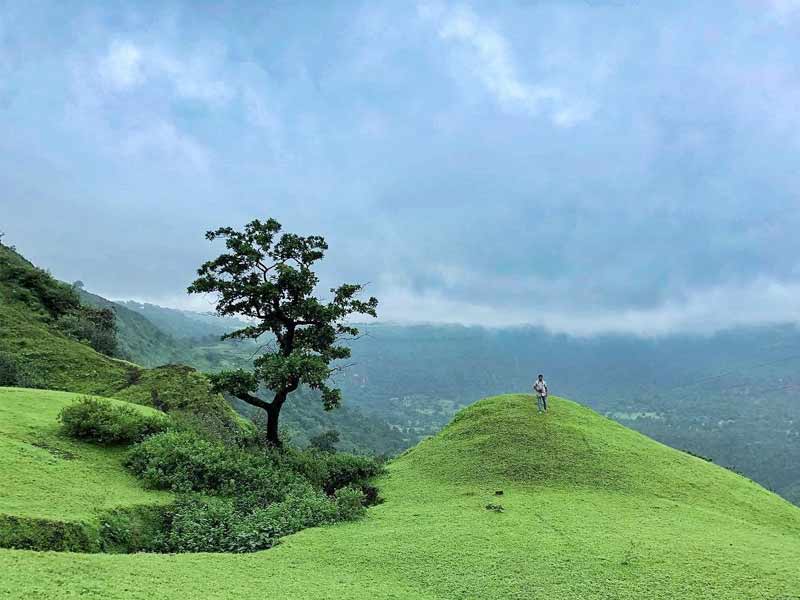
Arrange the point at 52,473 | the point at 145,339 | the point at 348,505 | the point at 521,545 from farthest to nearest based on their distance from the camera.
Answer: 1. the point at 145,339
2. the point at 348,505
3. the point at 52,473
4. the point at 521,545

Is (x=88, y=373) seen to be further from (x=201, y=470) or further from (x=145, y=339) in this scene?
(x=145, y=339)

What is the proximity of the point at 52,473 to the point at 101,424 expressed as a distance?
362 centimetres

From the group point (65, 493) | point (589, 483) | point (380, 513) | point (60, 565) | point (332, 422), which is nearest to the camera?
point (60, 565)

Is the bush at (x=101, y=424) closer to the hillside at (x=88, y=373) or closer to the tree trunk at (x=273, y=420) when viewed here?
the tree trunk at (x=273, y=420)

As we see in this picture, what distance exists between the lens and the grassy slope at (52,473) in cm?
1365

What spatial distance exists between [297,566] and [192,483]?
266 inches

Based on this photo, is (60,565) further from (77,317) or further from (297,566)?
(77,317)

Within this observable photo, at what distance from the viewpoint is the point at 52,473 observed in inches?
624

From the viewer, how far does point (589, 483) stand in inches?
800

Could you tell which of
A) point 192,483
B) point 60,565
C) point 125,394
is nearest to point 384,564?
point 60,565

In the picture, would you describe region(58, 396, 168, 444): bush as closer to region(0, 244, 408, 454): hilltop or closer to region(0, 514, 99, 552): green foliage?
region(0, 514, 99, 552): green foliage

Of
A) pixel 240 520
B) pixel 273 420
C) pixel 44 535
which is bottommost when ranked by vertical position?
pixel 44 535

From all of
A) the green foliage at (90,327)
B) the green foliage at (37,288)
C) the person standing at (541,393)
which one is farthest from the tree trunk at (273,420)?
the green foliage at (37,288)

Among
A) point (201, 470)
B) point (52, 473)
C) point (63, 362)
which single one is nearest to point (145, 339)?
point (63, 362)
